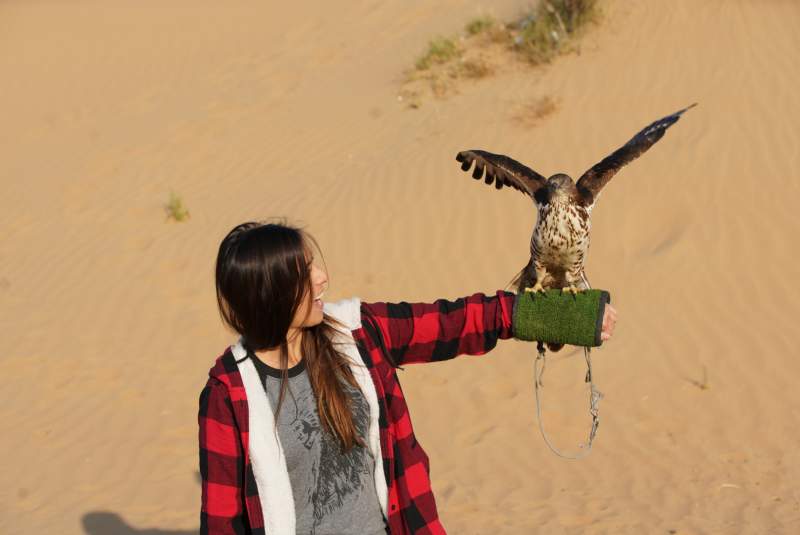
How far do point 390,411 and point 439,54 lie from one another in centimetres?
888

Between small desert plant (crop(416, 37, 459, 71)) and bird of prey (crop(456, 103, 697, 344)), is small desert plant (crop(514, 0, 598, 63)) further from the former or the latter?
bird of prey (crop(456, 103, 697, 344))

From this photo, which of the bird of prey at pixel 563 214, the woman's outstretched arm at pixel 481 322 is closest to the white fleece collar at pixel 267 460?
the woman's outstretched arm at pixel 481 322

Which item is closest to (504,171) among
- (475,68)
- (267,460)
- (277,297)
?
(277,297)

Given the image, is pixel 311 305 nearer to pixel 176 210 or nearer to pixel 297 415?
pixel 297 415

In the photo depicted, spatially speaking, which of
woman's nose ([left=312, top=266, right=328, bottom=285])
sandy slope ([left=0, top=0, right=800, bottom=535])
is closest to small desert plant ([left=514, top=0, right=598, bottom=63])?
sandy slope ([left=0, top=0, right=800, bottom=535])

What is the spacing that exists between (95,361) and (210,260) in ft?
4.86

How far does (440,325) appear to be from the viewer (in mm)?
2100

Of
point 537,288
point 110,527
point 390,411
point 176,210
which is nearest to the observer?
point 390,411

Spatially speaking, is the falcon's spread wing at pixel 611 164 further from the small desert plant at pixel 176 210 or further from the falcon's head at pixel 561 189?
the small desert plant at pixel 176 210

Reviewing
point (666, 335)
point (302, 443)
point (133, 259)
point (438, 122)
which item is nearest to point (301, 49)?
point (438, 122)

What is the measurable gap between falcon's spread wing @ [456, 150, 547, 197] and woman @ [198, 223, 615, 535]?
1811mm

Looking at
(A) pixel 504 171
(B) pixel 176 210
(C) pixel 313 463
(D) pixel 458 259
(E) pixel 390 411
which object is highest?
(B) pixel 176 210

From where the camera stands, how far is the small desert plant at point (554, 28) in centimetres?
948

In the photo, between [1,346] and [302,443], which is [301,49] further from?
[302,443]
